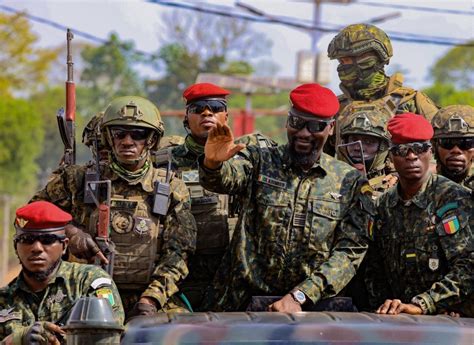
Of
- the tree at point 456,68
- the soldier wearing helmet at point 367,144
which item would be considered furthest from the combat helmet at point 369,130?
the tree at point 456,68

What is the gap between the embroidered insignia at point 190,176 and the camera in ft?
31.2

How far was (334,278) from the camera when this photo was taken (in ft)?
27.1

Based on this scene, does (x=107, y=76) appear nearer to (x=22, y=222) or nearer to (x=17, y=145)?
(x=17, y=145)

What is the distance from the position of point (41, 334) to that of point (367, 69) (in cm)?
405

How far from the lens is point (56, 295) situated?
809 cm

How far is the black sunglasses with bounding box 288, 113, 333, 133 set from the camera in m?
8.46

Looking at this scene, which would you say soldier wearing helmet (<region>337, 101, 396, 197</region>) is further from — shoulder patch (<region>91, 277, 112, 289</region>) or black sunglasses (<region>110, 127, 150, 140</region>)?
shoulder patch (<region>91, 277, 112, 289</region>)

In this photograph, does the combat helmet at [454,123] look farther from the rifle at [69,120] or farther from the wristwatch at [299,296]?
the rifle at [69,120]

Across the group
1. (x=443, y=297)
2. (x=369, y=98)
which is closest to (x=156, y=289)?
(x=443, y=297)

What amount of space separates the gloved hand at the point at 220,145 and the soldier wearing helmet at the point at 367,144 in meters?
1.95

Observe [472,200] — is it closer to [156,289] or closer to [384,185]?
[384,185]

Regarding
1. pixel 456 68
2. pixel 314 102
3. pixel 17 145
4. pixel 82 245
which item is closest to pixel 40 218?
pixel 82 245

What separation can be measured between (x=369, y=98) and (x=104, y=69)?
56.5 metres

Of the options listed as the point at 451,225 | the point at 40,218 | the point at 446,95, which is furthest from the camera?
the point at 446,95
